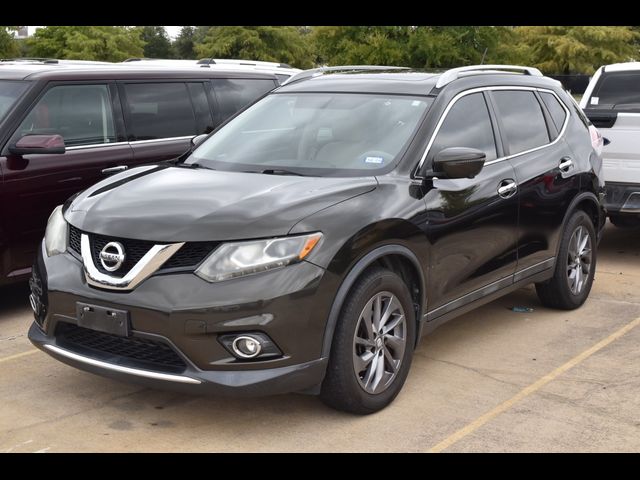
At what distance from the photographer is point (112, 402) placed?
15.7ft

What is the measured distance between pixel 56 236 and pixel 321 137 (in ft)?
5.32

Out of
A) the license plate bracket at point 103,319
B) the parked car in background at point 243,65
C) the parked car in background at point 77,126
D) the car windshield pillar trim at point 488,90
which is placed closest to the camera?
the license plate bracket at point 103,319

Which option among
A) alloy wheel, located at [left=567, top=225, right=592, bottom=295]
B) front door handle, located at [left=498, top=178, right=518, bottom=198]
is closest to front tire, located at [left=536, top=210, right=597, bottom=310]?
alloy wheel, located at [left=567, top=225, right=592, bottom=295]

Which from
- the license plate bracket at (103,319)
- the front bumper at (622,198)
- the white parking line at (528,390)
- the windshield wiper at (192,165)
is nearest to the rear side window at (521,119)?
the white parking line at (528,390)

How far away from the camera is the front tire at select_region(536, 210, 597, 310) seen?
648cm

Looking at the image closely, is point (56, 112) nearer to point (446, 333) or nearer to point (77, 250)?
point (77, 250)

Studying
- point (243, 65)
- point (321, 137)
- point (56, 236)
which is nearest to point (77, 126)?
point (56, 236)

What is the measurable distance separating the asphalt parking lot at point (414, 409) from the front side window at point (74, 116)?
1.52 m

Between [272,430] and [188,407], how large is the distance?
0.54 m

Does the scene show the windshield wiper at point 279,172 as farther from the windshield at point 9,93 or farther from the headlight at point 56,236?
the windshield at point 9,93

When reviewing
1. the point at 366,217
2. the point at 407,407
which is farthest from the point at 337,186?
the point at 407,407

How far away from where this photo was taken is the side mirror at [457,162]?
4926mm

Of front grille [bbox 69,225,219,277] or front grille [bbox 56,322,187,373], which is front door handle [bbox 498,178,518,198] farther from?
front grille [bbox 56,322,187,373]

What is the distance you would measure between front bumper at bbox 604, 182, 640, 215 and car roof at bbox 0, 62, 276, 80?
360cm
